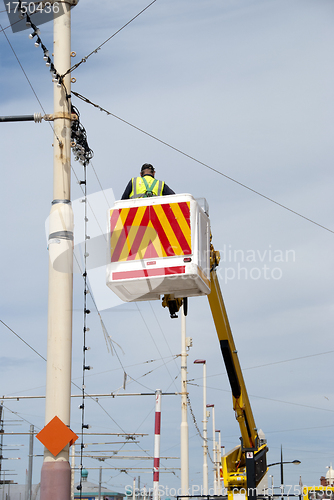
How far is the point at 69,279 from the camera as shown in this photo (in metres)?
7.17

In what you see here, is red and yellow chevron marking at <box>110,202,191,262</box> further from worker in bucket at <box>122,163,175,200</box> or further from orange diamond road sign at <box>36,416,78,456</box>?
orange diamond road sign at <box>36,416,78,456</box>

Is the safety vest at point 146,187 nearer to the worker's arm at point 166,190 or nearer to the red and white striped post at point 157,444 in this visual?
the worker's arm at point 166,190

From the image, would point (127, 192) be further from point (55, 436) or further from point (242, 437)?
point (242, 437)

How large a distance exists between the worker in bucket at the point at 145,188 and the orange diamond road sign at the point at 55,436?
3.27 meters

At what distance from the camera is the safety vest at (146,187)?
28.5 feet

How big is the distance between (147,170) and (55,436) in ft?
13.2

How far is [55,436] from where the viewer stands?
265 inches

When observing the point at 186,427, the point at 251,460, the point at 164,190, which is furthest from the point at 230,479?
the point at 164,190

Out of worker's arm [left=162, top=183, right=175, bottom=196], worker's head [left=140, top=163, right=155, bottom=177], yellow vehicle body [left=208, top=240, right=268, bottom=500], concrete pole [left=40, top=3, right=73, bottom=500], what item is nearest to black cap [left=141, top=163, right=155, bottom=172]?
worker's head [left=140, top=163, right=155, bottom=177]

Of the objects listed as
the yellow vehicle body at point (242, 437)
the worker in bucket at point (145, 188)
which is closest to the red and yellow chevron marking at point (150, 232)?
the worker in bucket at point (145, 188)

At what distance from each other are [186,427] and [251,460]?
361 inches

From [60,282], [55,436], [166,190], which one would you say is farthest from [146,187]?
[55,436]

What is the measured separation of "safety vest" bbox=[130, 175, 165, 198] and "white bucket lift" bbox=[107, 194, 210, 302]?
0.72 m

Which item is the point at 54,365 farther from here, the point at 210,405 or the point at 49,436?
the point at 210,405
